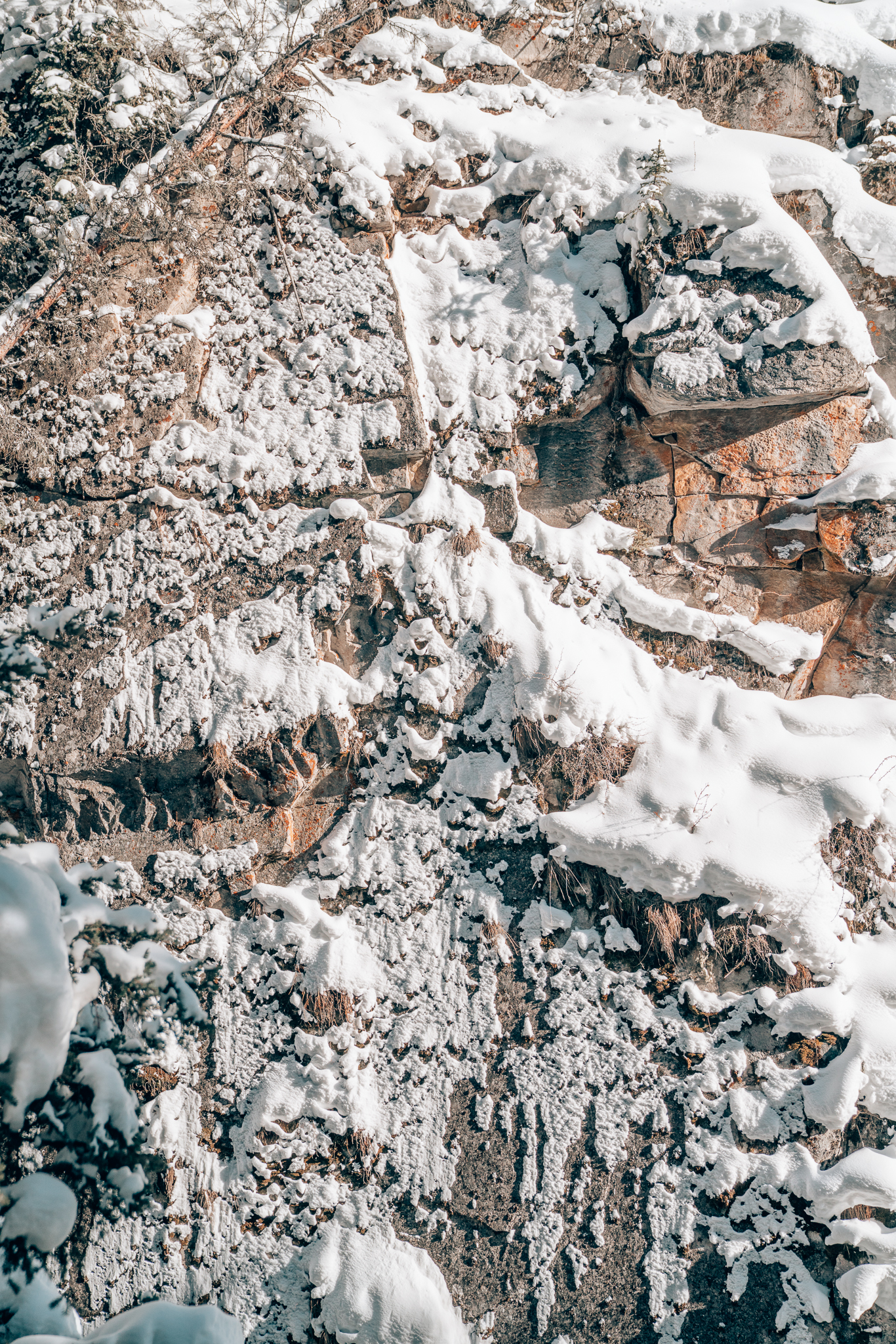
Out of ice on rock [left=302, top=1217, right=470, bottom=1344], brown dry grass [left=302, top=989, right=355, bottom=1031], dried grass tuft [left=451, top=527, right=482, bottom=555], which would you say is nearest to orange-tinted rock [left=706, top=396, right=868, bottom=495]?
dried grass tuft [left=451, top=527, right=482, bottom=555]

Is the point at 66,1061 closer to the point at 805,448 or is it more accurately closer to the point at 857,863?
the point at 857,863

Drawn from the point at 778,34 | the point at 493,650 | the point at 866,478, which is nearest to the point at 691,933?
the point at 493,650

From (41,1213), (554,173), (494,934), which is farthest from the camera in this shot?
(554,173)

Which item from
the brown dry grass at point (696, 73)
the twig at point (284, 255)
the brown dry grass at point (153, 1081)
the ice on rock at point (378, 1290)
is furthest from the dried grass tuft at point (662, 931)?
the brown dry grass at point (696, 73)

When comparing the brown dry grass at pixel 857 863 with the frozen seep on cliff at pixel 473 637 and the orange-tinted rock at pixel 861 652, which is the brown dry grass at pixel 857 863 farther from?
the orange-tinted rock at pixel 861 652

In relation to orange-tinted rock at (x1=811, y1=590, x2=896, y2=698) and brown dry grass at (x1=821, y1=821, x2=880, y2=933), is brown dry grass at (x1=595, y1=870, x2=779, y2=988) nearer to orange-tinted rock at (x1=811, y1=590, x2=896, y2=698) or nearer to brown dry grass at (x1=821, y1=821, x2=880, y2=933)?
brown dry grass at (x1=821, y1=821, x2=880, y2=933)

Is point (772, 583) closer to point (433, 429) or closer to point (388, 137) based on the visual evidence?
point (433, 429)

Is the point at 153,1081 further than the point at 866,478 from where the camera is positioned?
No
